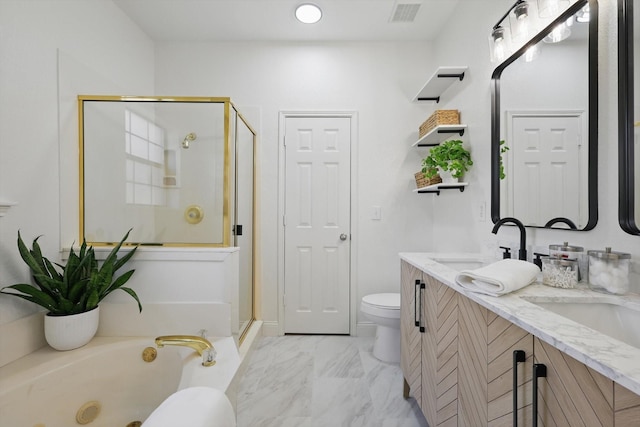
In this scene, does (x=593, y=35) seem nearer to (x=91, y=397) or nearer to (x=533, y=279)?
(x=533, y=279)

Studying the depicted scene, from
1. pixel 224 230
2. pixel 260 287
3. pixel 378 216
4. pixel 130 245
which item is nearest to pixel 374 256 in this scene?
pixel 378 216

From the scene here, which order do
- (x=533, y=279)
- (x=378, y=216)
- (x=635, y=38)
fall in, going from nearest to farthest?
(x=635, y=38), (x=533, y=279), (x=378, y=216)

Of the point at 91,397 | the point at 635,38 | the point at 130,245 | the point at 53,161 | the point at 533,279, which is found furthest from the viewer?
the point at 130,245

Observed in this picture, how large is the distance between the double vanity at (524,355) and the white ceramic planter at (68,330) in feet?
5.53

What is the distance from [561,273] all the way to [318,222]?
191 cm

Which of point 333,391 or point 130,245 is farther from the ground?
point 130,245

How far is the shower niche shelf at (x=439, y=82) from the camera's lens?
2203mm

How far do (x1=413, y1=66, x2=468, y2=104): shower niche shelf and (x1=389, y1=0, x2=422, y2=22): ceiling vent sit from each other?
521 mm

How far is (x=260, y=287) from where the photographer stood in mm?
2816

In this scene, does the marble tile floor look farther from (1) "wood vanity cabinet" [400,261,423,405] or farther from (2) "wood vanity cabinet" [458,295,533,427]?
(2) "wood vanity cabinet" [458,295,533,427]

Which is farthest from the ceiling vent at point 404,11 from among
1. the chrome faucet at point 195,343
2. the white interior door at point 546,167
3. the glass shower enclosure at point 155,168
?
the chrome faucet at point 195,343

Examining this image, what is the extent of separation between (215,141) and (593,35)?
182 cm

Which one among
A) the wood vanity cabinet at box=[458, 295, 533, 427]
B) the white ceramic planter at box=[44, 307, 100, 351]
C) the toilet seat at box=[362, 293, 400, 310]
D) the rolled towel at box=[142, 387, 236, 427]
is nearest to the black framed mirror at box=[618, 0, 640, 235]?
the wood vanity cabinet at box=[458, 295, 533, 427]

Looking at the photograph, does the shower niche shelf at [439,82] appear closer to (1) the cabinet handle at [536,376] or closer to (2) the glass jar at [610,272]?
(2) the glass jar at [610,272]
